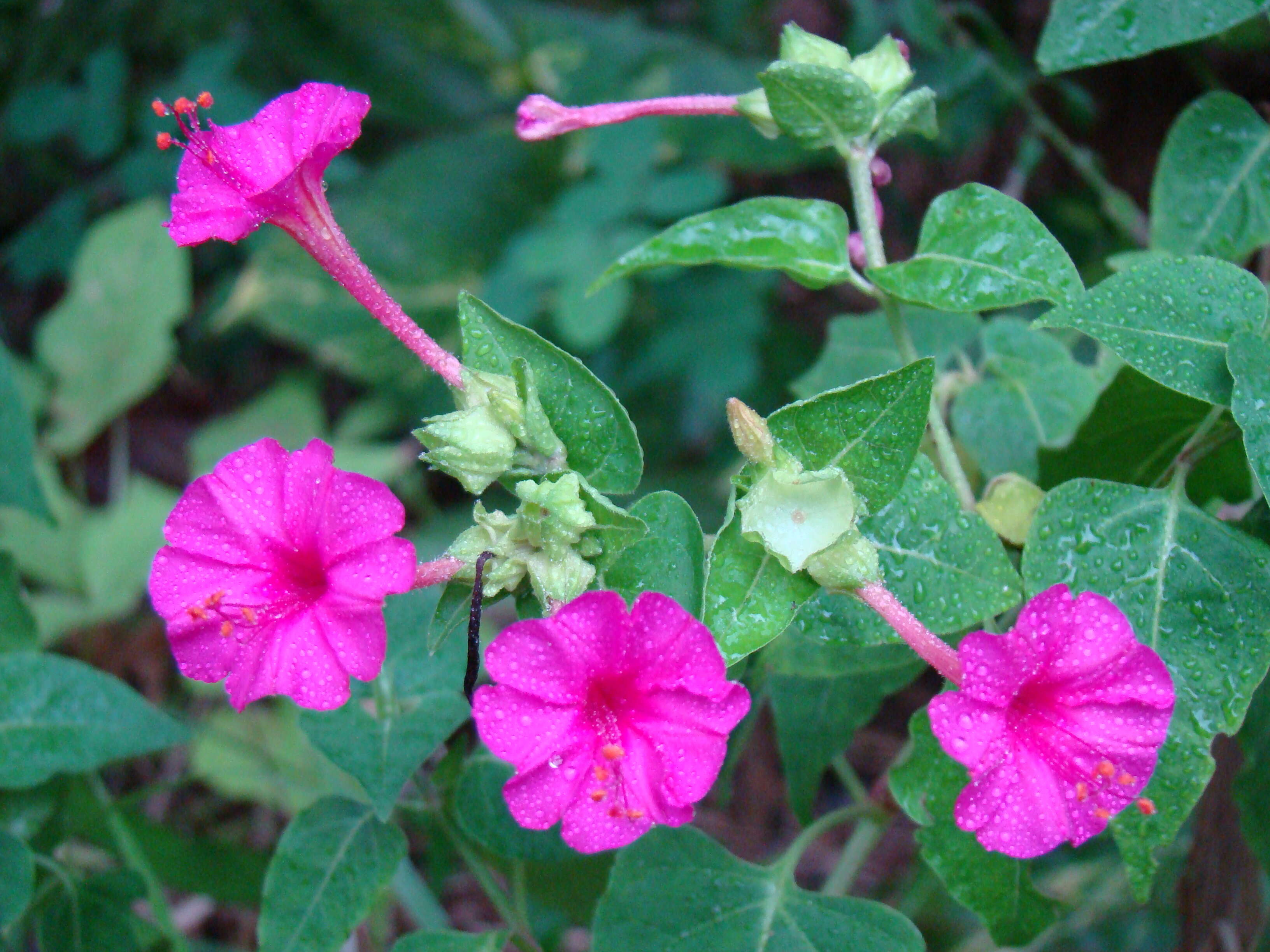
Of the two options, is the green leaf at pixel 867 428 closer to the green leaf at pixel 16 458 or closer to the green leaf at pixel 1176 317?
the green leaf at pixel 1176 317

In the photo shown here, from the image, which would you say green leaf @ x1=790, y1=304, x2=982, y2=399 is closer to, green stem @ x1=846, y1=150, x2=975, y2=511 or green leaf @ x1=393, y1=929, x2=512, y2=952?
green stem @ x1=846, y1=150, x2=975, y2=511

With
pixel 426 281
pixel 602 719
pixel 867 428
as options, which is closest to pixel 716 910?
pixel 602 719

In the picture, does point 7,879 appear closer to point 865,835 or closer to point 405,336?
point 405,336

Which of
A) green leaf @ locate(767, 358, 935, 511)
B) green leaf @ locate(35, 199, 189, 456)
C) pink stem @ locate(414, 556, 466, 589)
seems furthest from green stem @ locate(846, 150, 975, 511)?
green leaf @ locate(35, 199, 189, 456)

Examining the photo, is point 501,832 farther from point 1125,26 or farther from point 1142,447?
point 1125,26

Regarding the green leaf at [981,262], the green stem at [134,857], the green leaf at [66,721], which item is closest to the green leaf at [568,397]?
the green leaf at [981,262]

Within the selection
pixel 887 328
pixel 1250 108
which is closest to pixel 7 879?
pixel 887 328
